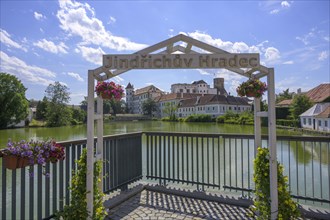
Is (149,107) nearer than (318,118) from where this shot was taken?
No

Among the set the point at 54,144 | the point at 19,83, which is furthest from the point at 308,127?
the point at 19,83

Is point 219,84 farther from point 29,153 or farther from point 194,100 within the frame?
point 29,153

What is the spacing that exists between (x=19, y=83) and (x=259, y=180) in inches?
1677

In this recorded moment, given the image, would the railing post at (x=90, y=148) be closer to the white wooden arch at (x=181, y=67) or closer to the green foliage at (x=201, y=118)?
the white wooden arch at (x=181, y=67)

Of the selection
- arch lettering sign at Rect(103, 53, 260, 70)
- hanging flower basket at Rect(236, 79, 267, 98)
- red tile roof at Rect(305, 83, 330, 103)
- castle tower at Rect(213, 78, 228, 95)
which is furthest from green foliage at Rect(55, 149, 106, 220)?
castle tower at Rect(213, 78, 228, 95)

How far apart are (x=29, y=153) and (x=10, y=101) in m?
39.5

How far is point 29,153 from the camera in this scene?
2.33 m

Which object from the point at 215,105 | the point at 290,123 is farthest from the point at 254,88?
the point at 215,105

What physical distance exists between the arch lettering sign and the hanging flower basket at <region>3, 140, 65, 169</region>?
3.58ft

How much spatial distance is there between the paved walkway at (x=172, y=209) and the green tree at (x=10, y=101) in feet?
126

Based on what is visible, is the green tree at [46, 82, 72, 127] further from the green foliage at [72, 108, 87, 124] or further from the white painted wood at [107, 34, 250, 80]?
the white painted wood at [107, 34, 250, 80]

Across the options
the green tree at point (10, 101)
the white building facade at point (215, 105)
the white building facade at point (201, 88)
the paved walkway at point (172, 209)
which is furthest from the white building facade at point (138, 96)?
the paved walkway at point (172, 209)

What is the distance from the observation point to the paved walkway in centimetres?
330

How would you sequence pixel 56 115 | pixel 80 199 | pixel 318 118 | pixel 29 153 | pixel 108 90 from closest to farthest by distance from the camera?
pixel 29 153 → pixel 80 199 → pixel 108 90 → pixel 318 118 → pixel 56 115
